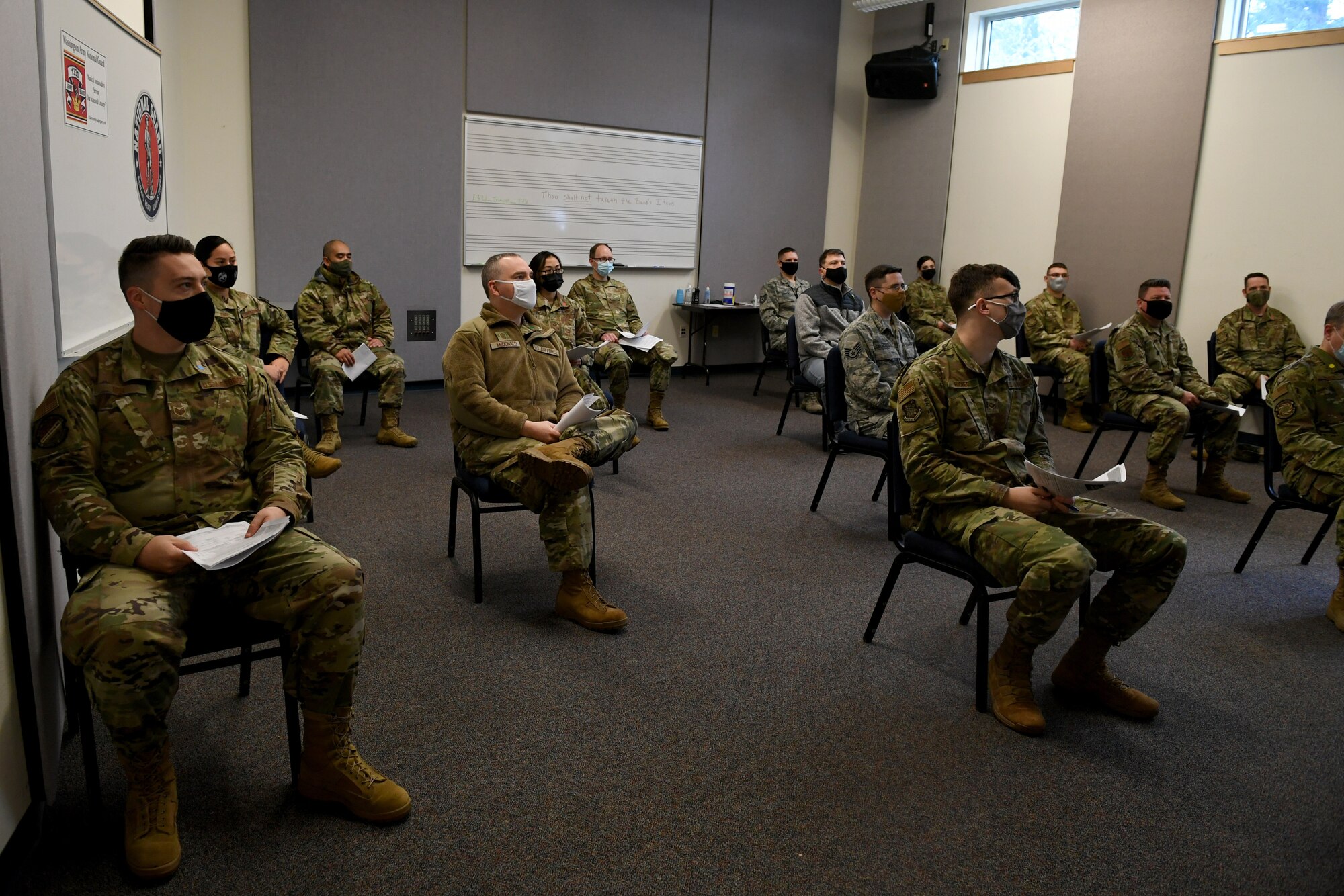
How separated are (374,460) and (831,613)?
9.87ft

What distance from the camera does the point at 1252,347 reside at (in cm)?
657

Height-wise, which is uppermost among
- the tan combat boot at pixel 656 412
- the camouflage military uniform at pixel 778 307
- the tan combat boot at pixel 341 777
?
the camouflage military uniform at pixel 778 307

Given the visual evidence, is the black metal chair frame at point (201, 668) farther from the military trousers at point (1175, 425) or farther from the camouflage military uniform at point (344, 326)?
the military trousers at point (1175, 425)

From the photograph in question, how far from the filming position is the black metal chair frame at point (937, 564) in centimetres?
270

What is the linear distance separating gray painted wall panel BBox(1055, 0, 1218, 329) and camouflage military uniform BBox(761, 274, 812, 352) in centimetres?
238

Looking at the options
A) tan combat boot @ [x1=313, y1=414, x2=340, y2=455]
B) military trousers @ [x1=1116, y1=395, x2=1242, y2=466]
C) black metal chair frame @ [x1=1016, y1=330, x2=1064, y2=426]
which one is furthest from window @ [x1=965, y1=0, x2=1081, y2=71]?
tan combat boot @ [x1=313, y1=414, x2=340, y2=455]

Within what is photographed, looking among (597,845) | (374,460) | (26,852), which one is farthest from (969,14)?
(26,852)

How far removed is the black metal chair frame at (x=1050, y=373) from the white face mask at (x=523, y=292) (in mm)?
4731

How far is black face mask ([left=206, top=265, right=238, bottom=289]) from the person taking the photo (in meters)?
4.38

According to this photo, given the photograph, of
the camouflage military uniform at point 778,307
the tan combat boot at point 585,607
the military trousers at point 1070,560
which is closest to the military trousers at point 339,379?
the tan combat boot at point 585,607

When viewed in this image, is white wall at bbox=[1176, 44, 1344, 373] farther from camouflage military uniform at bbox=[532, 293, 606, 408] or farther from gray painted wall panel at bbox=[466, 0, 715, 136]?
camouflage military uniform at bbox=[532, 293, 606, 408]

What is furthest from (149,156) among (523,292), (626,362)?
(626,362)

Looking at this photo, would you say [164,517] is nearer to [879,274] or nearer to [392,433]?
[392,433]

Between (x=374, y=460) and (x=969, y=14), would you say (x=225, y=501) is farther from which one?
(x=969, y=14)
